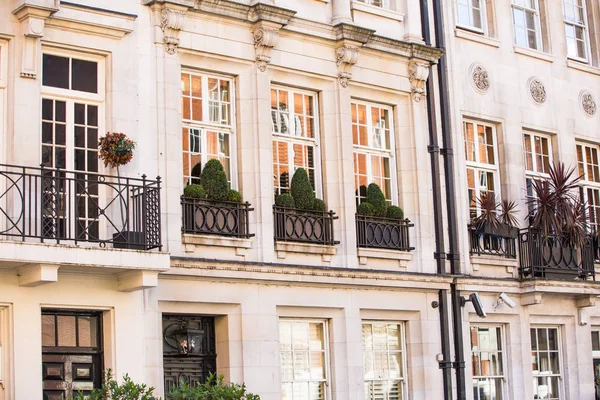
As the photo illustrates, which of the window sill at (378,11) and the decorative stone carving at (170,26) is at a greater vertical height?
the window sill at (378,11)

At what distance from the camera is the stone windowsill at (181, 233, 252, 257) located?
15586 mm

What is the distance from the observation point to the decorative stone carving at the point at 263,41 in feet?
55.2

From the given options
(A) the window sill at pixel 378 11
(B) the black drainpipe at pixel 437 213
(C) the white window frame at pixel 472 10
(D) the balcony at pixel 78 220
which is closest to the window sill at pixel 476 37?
(C) the white window frame at pixel 472 10

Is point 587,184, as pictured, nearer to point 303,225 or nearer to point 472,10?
Result: point 472,10

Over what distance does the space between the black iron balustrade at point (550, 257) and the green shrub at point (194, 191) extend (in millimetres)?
6414

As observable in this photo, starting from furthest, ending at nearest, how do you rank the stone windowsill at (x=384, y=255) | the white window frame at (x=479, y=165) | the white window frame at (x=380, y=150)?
the white window frame at (x=479, y=165) < the white window frame at (x=380, y=150) < the stone windowsill at (x=384, y=255)

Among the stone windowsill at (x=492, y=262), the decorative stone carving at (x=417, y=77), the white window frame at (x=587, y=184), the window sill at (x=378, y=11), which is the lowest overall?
the stone windowsill at (x=492, y=262)

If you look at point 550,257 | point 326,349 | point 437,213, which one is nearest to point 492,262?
point 550,257

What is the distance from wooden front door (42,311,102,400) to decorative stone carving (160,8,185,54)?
12.0ft

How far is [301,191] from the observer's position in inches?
671

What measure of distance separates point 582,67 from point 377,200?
623cm

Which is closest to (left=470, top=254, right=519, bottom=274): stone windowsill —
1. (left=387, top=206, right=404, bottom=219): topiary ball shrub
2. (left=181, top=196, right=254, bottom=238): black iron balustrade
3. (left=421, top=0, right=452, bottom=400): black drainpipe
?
(left=421, top=0, right=452, bottom=400): black drainpipe

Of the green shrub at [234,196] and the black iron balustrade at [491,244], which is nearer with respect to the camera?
the green shrub at [234,196]

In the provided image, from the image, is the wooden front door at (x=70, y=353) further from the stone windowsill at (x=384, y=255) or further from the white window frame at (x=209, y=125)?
the stone windowsill at (x=384, y=255)
